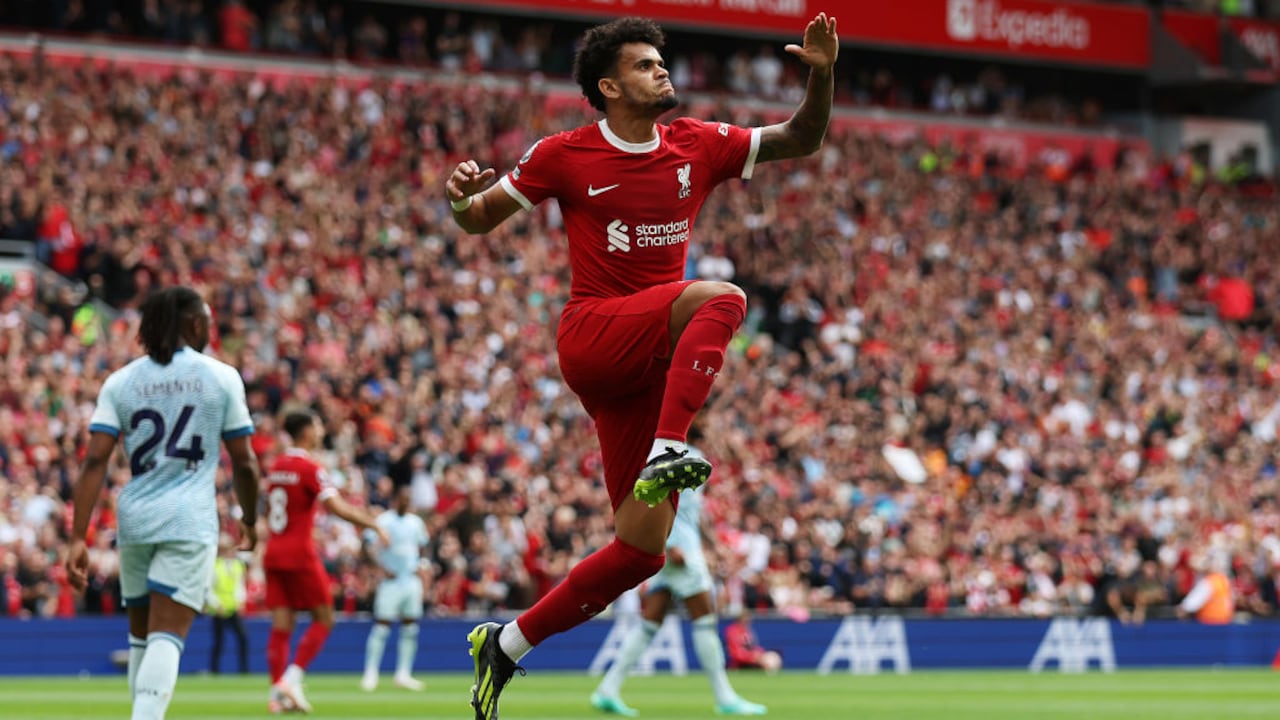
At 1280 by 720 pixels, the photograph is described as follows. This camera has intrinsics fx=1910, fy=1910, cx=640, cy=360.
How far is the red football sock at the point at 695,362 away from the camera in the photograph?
788cm

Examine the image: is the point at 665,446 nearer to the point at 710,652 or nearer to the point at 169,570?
the point at 169,570

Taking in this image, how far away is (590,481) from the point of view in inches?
1034

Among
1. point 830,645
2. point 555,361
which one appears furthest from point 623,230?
point 555,361

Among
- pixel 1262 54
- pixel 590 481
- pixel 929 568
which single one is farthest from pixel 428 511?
pixel 1262 54

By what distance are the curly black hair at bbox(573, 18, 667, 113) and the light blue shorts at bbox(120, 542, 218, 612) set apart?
9.53 feet

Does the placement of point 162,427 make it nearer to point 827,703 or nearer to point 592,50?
point 592,50

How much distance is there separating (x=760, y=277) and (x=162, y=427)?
24822mm

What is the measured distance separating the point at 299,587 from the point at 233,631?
282 inches

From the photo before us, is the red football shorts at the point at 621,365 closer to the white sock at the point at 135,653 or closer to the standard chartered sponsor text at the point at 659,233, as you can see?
the standard chartered sponsor text at the point at 659,233

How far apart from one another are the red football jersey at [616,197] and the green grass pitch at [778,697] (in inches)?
274

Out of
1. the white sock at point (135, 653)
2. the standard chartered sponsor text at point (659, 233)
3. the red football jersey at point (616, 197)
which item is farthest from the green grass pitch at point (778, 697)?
the standard chartered sponsor text at point (659, 233)

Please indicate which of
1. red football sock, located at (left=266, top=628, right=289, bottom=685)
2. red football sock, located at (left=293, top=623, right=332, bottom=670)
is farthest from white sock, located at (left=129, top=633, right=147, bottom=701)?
red football sock, located at (left=293, top=623, right=332, bottom=670)

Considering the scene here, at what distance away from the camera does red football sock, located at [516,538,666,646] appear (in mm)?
8406

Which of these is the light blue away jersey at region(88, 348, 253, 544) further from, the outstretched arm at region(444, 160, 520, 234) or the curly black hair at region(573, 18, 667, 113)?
the curly black hair at region(573, 18, 667, 113)
